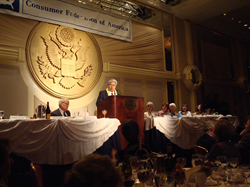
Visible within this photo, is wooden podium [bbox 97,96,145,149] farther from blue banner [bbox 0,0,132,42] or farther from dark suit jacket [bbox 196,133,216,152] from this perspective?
blue banner [bbox 0,0,132,42]

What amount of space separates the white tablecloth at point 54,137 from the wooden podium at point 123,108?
0.46m

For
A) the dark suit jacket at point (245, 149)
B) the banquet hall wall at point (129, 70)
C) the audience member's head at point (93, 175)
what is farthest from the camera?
the banquet hall wall at point (129, 70)

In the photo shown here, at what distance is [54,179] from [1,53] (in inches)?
126

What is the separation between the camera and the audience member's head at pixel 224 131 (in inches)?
94.9

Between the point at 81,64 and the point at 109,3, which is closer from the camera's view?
the point at 81,64

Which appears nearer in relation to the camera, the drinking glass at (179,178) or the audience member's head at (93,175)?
the audience member's head at (93,175)

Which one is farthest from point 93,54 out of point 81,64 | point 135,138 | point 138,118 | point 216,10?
point 216,10

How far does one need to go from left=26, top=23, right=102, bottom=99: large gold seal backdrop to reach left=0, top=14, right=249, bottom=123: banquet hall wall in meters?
0.15

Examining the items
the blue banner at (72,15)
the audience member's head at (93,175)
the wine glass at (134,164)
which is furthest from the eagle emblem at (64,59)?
the audience member's head at (93,175)

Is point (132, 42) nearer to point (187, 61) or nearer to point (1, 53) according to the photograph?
point (187, 61)

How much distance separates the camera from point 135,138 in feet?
7.59

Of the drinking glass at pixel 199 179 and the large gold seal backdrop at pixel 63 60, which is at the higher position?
the large gold seal backdrop at pixel 63 60

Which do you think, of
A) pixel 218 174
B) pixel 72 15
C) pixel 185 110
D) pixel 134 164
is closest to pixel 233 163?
pixel 218 174

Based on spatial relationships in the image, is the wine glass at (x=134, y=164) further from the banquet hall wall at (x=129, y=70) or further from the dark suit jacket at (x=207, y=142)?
the banquet hall wall at (x=129, y=70)
